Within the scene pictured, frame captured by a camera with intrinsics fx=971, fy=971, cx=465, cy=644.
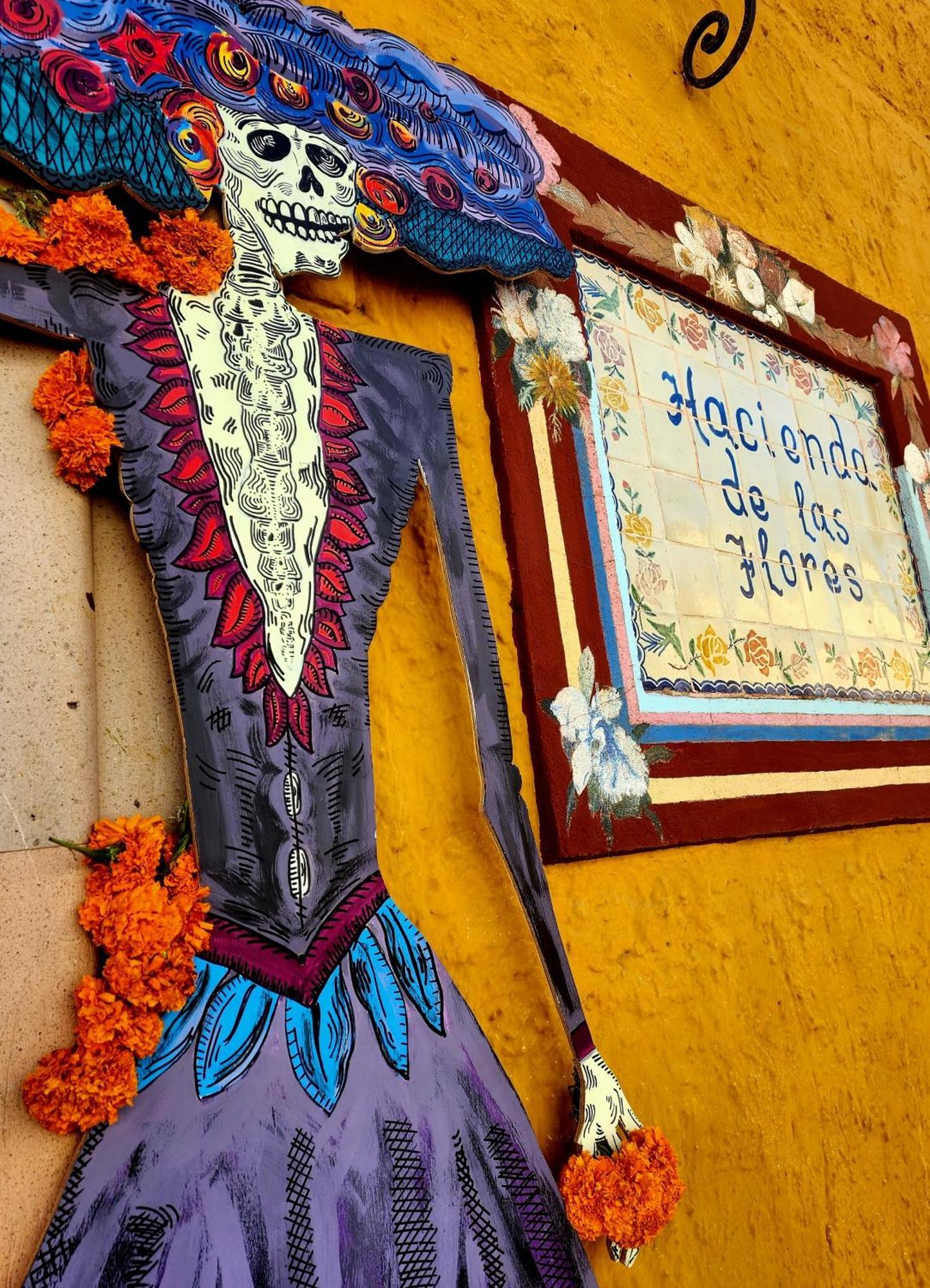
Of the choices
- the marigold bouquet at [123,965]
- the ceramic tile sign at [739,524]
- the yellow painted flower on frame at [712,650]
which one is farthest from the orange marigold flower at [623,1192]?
the yellow painted flower on frame at [712,650]

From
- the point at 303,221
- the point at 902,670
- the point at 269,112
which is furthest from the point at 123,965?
the point at 902,670

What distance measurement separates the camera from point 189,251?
1.03 metres

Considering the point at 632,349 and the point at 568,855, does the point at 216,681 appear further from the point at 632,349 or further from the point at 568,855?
the point at 632,349

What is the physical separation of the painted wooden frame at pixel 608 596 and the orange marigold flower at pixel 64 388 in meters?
0.62

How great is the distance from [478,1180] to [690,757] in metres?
0.76

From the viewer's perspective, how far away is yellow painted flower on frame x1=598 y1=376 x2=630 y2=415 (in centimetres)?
161

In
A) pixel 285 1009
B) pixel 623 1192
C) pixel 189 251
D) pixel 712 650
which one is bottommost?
pixel 623 1192

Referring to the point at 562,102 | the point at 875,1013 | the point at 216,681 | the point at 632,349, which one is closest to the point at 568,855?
the point at 216,681

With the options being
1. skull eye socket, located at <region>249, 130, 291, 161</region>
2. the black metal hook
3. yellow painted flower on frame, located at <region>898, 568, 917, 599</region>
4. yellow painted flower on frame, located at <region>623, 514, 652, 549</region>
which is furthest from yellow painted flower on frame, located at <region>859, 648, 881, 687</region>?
skull eye socket, located at <region>249, 130, 291, 161</region>

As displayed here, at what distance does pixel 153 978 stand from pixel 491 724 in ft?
1.53

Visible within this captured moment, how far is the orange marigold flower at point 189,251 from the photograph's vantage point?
1011mm

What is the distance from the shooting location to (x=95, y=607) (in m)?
0.96

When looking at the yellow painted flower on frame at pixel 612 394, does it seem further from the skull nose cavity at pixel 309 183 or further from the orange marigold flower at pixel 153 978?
the orange marigold flower at pixel 153 978

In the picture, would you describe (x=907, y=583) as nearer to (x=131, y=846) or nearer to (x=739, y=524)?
(x=739, y=524)
